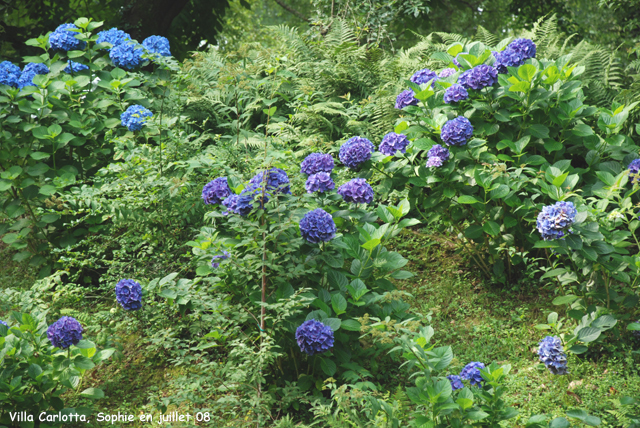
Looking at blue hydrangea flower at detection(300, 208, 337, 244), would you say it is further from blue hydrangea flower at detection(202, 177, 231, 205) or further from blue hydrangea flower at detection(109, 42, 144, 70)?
blue hydrangea flower at detection(109, 42, 144, 70)

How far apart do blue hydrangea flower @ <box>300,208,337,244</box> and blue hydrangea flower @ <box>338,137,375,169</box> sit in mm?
657

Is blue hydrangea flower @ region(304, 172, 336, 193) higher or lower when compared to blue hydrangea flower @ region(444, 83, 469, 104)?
lower

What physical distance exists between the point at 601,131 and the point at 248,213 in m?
2.51

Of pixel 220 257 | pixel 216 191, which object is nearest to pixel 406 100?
pixel 216 191

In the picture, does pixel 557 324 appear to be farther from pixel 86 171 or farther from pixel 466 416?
pixel 86 171

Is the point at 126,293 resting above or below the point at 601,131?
below

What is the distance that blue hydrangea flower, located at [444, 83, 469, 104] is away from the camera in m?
3.40

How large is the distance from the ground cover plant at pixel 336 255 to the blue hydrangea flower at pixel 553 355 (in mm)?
10

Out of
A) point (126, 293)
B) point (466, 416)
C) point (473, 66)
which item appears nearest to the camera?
point (466, 416)

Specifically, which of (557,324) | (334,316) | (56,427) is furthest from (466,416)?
(56,427)

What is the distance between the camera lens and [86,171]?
14.3 feet

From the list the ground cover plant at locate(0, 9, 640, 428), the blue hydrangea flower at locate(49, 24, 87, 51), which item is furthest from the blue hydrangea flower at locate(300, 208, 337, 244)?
the blue hydrangea flower at locate(49, 24, 87, 51)

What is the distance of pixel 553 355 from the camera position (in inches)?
110

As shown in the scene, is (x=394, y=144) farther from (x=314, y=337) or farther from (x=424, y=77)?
(x=314, y=337)
